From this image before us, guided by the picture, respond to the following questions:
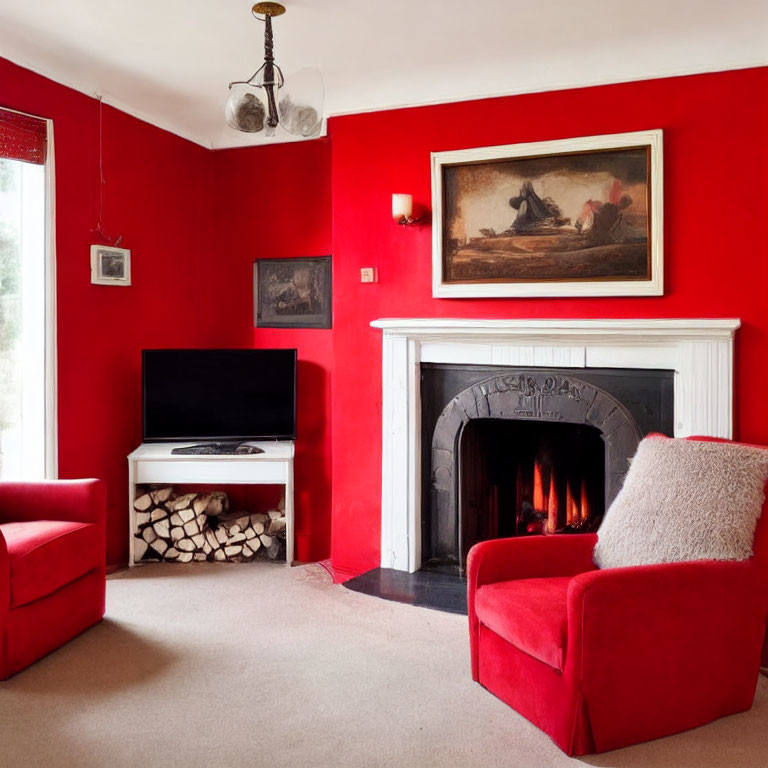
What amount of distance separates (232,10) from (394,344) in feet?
5.56

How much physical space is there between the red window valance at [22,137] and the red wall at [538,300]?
Answer: 1.41m

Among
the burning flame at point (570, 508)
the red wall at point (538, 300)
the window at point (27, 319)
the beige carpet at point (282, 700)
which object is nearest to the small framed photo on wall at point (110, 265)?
the window at point (27, 319)

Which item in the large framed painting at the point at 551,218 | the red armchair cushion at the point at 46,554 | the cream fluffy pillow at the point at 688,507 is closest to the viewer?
the cream fluffy pillow at the point at 688,507

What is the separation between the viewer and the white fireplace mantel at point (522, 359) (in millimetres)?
3391

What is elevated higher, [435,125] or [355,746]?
[435,125]

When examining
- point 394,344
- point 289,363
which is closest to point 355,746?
point 394,344

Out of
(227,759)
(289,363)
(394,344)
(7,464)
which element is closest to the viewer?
(227,759)

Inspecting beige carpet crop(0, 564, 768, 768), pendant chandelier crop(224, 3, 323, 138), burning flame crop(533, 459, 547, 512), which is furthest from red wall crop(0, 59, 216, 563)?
burning flame crop(533, 459, 547, 512)

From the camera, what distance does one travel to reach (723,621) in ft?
8.20

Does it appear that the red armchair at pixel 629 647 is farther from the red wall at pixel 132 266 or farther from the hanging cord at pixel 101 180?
the hanging cord at pixel 101 180

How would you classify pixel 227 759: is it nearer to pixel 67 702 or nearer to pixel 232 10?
pixel 67 702

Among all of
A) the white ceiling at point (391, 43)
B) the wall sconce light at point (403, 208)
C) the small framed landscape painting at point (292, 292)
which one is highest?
the white ceiling at point (391, 43)

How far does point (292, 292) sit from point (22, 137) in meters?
1.68

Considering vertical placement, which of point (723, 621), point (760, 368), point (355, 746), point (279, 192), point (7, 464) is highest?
point (279, 192)
